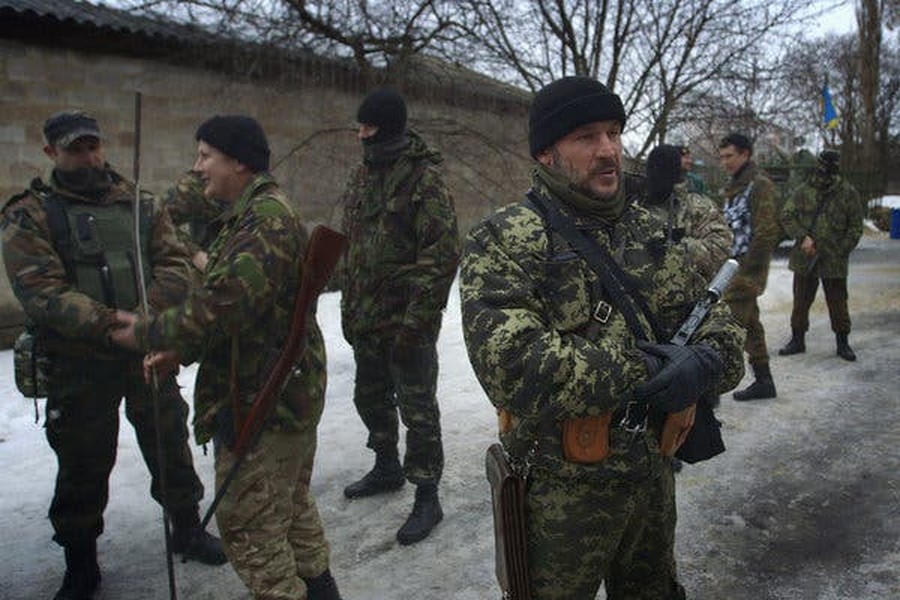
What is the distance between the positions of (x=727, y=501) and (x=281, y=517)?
2.38 metres

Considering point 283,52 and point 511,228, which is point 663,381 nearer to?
point 511,228

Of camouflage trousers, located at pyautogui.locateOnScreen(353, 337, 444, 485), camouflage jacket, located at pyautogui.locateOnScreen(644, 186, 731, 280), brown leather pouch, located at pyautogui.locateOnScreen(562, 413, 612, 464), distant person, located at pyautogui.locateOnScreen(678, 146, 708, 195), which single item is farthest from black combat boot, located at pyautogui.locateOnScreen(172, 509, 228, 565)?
distant person, located at pyautogui.locateOnScreen(678, 146, 708, 195)

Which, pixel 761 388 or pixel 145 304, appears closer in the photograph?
pixel 145 304

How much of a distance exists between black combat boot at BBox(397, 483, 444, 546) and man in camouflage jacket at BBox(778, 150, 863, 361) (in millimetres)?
4479

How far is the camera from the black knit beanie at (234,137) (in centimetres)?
248

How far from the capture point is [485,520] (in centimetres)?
358

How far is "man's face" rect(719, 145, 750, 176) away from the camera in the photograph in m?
5.14

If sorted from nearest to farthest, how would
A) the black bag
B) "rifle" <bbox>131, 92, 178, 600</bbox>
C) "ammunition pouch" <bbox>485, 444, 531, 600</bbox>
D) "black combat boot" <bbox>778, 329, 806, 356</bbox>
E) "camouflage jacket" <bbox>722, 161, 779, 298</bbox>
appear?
"ammunition pouch" <bbox>485, 444, 531, 600</bbox> → the black bag → "rifle" <bbox>131, 92, 178, 600</bbox> → "camouflage jacket" <bbox>722, 161, 779, 298</bbox> → "black combat boot" <bbox>778, 329, 806, 356</bbox>

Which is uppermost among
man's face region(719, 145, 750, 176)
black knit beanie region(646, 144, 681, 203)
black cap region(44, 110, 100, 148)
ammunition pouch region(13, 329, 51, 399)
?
man's face region(719, 145, 750, 176)

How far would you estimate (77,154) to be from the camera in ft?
9.64

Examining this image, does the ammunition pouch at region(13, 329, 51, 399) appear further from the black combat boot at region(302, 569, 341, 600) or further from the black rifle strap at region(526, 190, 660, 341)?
the black rifle strap at region(526, 190, 660, 341)

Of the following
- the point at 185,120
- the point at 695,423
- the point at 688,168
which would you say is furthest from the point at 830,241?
the point at 185,120

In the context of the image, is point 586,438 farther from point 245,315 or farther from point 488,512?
point 488,512

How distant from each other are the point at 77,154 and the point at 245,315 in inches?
49.6
